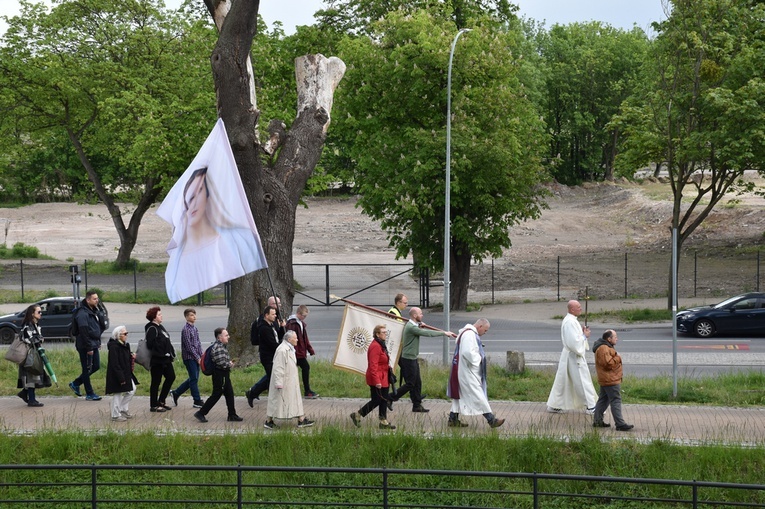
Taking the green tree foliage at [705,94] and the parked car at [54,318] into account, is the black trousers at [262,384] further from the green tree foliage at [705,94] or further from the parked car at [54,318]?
the green tree foliage at [705,94]

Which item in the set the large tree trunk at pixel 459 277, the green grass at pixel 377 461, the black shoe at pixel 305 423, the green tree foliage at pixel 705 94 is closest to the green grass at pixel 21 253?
the large tree trunk at pixel 459 277

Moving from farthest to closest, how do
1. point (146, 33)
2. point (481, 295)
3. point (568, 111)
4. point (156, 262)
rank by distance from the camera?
1. point (568, 111)
2. point (156, 262)
3. point (146, 33)
4. point (481, 295)

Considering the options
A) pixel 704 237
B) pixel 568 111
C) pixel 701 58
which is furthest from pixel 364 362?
pixel 568 111

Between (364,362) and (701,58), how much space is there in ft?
59.0

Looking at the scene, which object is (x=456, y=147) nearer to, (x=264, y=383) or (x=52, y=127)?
(x=264, y=383)

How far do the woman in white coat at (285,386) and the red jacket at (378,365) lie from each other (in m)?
0.97

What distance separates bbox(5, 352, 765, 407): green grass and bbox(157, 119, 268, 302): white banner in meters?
3.44

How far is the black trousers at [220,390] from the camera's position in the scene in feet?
41.8

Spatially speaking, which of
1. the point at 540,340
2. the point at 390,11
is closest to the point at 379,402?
the point at 540,340

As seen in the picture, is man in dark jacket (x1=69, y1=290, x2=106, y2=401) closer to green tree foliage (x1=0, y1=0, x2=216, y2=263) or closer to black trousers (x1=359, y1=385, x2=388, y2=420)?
black trousers (x1=359, y1=385, x2=388, y2=420)

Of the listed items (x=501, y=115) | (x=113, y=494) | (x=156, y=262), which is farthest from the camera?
(x=156, y=262)

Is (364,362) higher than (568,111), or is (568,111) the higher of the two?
(568,111)

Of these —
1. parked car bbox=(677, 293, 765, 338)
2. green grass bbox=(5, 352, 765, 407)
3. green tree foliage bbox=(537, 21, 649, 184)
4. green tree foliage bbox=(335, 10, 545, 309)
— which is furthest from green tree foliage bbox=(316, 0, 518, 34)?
green tree foliage bbox=(537, 21, 649, 184)

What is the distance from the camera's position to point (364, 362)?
563 inches
